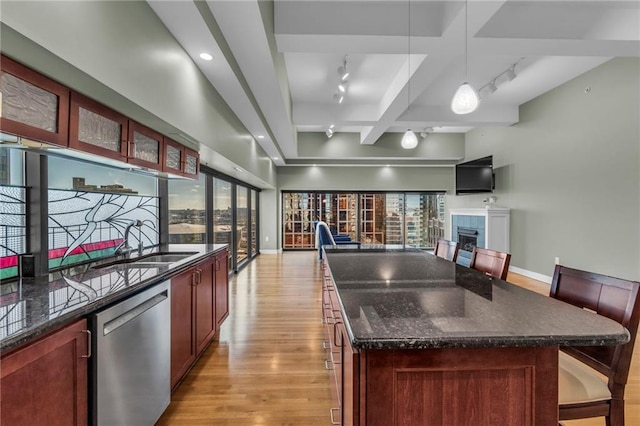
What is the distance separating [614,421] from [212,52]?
304 centimetres

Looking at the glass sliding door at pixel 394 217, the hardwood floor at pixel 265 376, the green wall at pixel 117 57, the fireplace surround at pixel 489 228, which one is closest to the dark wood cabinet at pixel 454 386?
the hardwood floor at pixel 265 376

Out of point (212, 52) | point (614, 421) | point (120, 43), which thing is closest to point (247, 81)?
point (212, 52)

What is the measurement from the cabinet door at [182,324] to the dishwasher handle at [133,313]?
167 mm

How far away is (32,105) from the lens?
3.64 ft

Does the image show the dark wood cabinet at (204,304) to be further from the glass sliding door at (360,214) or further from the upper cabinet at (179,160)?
the glass sliding door at (360,214)

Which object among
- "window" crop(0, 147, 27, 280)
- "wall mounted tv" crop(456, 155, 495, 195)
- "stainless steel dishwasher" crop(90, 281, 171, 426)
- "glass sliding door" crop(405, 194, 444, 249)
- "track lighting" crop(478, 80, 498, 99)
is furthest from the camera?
"glass sliding door" crop(405, 194, 444, 249)

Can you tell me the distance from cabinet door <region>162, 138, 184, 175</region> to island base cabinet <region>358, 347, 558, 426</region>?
81.2 inches

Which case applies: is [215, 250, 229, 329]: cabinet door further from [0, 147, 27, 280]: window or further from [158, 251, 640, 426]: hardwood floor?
[0, 147, 27, 280]: window

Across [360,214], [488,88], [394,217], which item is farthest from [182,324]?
[394,217]

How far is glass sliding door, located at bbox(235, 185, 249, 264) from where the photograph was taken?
5903 mm

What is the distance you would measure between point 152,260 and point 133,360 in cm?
113

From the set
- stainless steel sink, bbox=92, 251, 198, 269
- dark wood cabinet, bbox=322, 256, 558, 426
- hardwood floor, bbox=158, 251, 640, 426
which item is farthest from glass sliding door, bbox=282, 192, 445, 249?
dark wood cabinet, bbox=322, 256, 558, 426

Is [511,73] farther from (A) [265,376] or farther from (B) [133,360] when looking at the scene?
(B) [133,360]

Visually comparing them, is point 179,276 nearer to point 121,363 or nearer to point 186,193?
point 121,363
